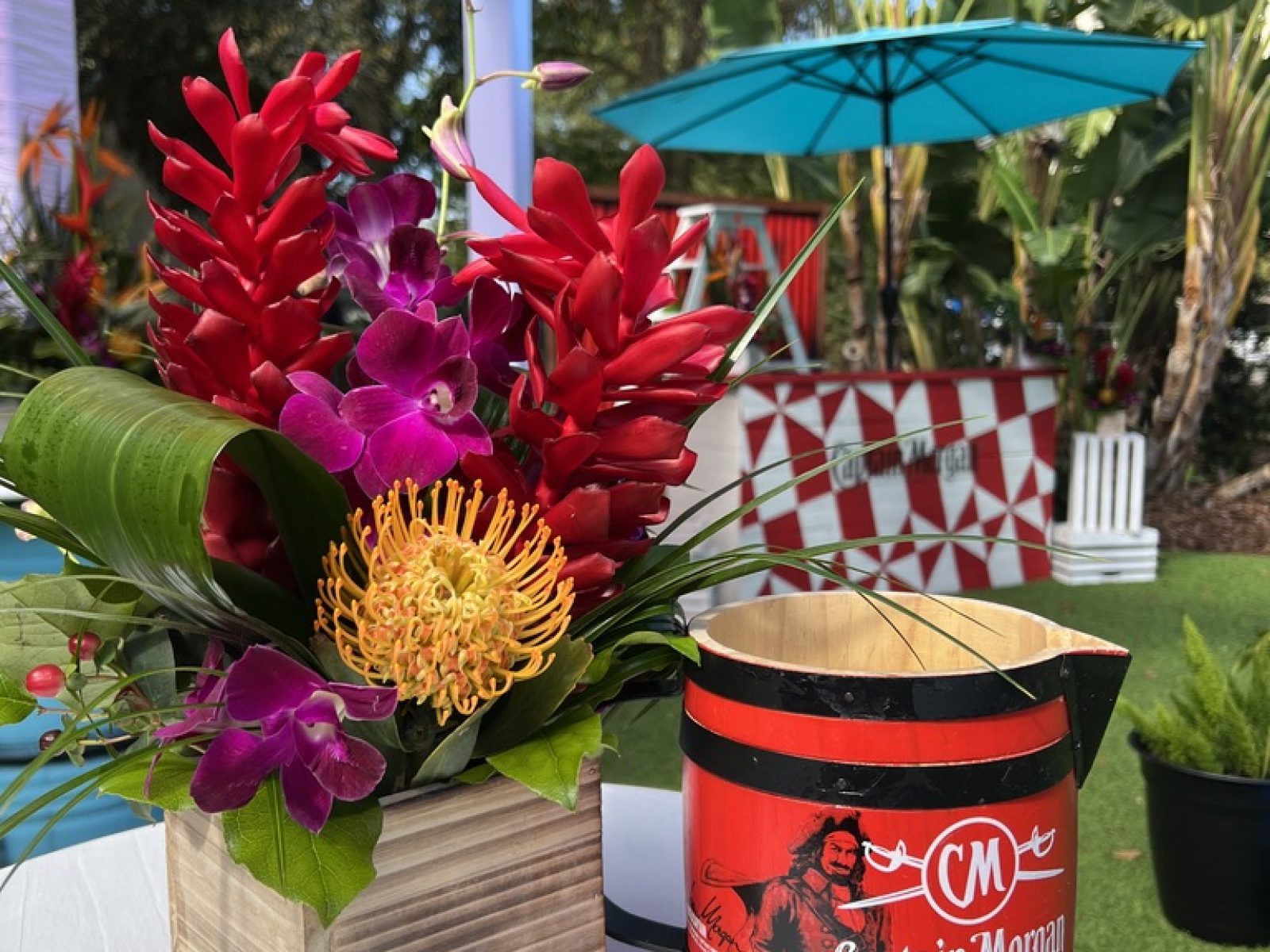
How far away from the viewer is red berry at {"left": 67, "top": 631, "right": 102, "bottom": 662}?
1.47 ft

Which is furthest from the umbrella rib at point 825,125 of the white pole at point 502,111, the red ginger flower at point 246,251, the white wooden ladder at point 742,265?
the red ginger flower at point 246,251

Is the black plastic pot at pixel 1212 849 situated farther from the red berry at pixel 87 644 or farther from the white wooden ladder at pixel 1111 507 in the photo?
the white wooden ladder at pixel 1111 507

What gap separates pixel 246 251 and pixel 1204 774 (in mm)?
1841

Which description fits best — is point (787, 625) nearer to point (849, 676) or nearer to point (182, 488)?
point (849, 676)

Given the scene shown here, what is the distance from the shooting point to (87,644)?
46 cm

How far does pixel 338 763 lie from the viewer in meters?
0.38

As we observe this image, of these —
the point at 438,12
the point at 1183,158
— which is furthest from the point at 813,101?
the point at 438,12

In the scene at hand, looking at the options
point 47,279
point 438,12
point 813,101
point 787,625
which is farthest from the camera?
point 438,12

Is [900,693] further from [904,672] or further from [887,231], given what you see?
[887,231]

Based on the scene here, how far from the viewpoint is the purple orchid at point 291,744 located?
37 centimetres

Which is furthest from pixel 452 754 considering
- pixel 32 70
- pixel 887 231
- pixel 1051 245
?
pixel 1051 245

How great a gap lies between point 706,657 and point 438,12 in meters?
7.01

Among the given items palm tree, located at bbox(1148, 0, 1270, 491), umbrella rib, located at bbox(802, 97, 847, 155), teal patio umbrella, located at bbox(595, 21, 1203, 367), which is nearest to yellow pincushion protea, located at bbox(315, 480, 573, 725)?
teal patio umbrella, located at bbox(595, 21, 1203, 367)

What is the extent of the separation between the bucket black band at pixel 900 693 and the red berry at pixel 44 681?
273mm
